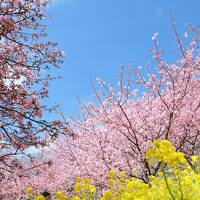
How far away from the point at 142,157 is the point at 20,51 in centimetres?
571

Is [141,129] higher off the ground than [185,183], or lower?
higher

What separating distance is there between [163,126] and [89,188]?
6.78m

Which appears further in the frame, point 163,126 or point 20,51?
point 163,126

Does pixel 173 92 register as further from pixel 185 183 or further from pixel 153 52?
pixel 185 183

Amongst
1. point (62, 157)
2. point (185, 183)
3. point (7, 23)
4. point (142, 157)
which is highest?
point (62, 157)

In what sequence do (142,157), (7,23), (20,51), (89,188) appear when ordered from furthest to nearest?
(142,157) → (20,51) → (7,23) → (89,188)

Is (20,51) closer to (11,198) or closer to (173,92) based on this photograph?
(173,92)

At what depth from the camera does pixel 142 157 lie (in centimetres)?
1454

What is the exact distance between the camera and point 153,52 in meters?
15.6

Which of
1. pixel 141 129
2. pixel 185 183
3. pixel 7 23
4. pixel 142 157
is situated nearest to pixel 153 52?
pixel 141 129

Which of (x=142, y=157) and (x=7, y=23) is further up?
(x=7, y=23)

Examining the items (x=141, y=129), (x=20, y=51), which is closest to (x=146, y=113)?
(x=141, y=129)

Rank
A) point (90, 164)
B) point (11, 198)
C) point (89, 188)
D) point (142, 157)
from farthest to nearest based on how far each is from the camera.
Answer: point (11, 198)
point (90, 164)
point (142, 157)
point (89, 188)

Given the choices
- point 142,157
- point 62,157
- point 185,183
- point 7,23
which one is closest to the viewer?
point 185,183
